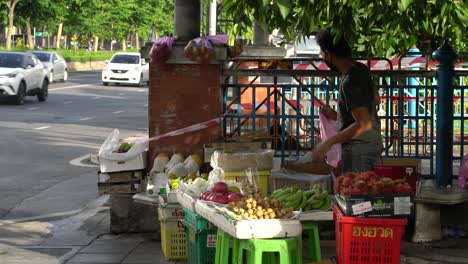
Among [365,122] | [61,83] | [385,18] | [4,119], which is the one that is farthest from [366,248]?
[61,83]

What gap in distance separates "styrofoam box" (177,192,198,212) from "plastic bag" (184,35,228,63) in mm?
2420

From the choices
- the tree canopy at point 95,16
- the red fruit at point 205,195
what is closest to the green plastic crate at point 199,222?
the red fruit at point 205,195

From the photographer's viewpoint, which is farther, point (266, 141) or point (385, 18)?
point (266, 141)

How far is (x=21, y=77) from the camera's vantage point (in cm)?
3281

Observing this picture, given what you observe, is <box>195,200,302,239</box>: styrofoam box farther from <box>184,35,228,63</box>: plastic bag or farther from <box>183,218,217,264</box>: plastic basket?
<box>184,35,228,63</box>: plastic bag

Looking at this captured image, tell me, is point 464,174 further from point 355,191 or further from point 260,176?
point 355,191

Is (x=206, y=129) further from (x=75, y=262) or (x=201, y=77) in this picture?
(x=75, y=262)

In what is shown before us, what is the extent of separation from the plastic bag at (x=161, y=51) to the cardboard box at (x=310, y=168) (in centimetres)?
178

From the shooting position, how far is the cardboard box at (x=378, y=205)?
718 centimetres

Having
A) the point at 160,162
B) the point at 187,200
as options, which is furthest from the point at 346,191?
the point at 160,162

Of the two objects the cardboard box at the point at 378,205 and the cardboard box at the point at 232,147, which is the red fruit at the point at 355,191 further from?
the cardboard box at the point at 232,147

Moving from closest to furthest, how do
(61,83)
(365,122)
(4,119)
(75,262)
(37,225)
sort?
1. (365,122)
2. (75,262)
3. (37,225)
4. (4,119)
5. (61,83)

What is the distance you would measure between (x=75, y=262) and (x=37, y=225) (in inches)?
114

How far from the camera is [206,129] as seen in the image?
35.0ft
